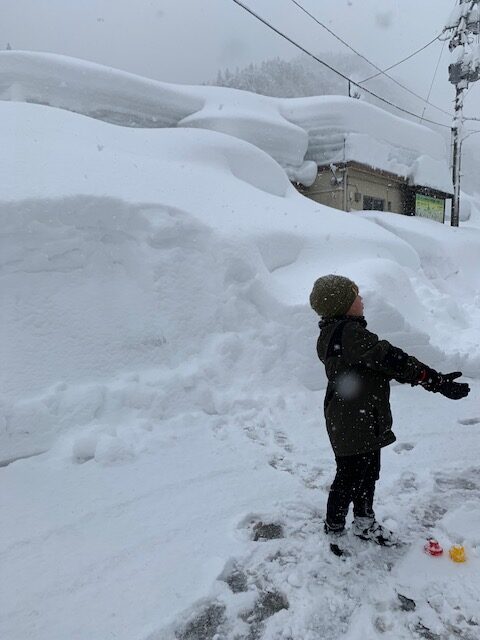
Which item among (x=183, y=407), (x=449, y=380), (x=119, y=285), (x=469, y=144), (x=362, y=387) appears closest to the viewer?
(x=449, y=380)

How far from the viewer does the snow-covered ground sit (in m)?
2.14

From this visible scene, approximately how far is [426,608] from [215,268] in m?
3.87

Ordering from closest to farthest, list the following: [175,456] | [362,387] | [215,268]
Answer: [362,387] < [175,456] < [215,268]

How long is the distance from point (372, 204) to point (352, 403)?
1870cm

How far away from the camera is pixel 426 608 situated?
207cm

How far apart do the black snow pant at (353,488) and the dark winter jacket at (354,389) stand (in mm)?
88

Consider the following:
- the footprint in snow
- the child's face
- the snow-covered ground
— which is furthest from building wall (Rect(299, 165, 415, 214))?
the child's face

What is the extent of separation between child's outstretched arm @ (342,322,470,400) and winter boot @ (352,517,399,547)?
85 centimetres

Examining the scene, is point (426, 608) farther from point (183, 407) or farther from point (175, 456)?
point (183, 407)

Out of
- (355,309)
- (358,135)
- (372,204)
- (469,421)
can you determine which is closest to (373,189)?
(372,204)

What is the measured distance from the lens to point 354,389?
2.46m

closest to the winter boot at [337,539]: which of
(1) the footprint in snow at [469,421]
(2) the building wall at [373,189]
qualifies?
(1) the footprint in snow at [469,421]

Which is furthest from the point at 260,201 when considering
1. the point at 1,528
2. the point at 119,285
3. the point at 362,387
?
the point at 1,528

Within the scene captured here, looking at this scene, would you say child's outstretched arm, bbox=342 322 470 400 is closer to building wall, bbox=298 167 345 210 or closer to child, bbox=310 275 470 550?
child, bbox=310 275 470 550
